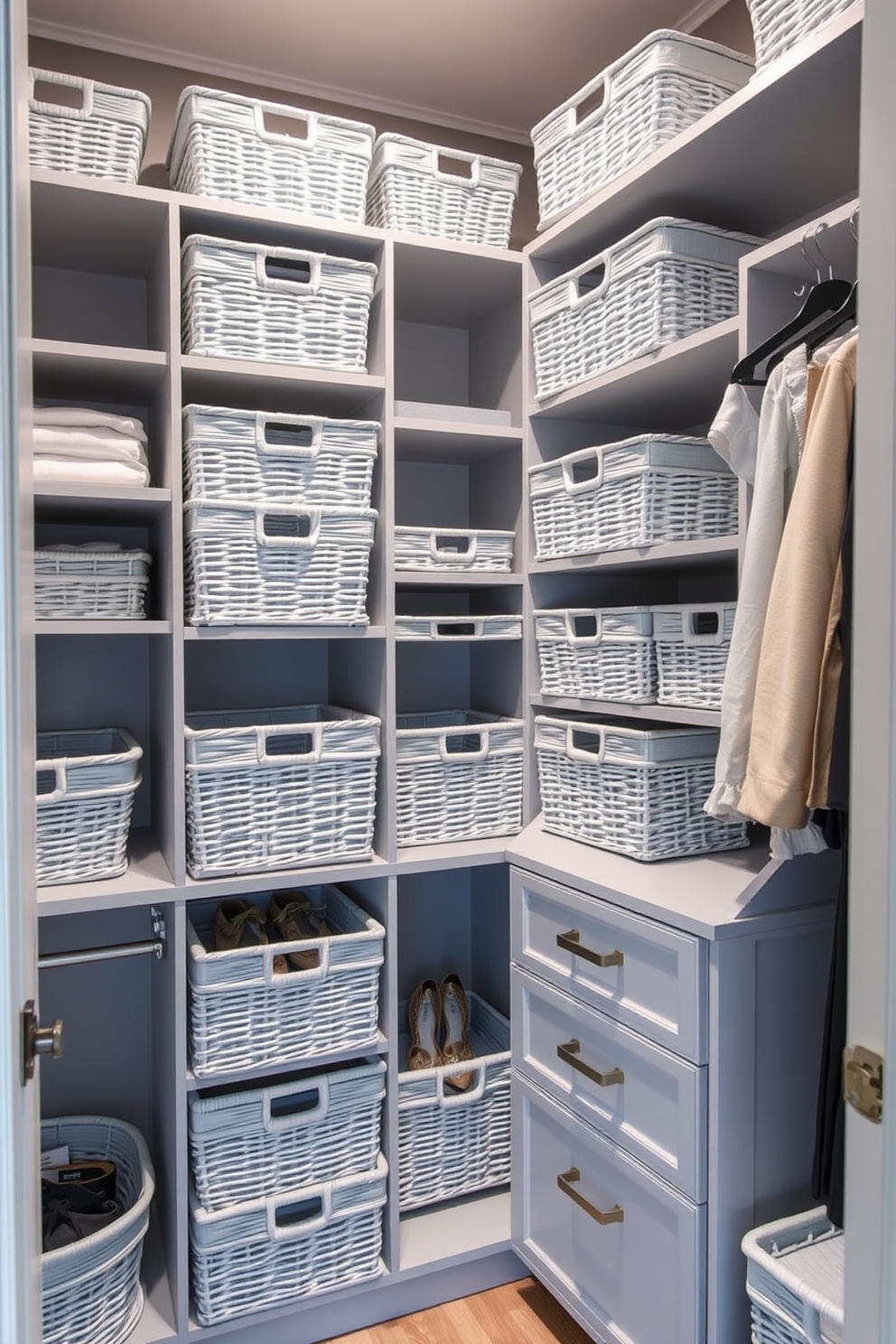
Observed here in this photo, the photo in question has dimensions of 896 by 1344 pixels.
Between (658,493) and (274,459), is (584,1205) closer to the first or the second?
(658,493)

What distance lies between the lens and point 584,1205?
5.72 feet

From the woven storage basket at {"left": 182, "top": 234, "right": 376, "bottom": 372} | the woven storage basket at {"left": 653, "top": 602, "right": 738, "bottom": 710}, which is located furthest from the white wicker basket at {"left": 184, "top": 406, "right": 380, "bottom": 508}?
the woven storage basket at {"left": 653, "top": 602, "right": 738, "bottom": 710}

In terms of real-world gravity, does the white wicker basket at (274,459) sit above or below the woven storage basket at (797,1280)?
above

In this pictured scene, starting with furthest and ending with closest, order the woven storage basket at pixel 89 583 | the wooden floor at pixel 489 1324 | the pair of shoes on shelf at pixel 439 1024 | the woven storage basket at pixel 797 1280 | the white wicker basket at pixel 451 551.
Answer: the pair of shoes on shelf at pixel 439 1024 < the white wicker basket at pixel 451 551 < the wooden floor at pixel 489 1324 < the woven storage basket at pixel 89 583 < the woven storage basket at pixel 797 1280

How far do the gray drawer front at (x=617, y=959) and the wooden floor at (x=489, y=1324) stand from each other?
735 millimetres

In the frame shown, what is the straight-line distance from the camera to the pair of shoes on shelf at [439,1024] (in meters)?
2.27

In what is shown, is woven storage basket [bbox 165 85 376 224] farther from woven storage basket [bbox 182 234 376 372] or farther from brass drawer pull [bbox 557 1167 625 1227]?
brass drawer pull [bbox 557 1167 625 1227]

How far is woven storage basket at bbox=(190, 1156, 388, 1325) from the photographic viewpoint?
1.84 m

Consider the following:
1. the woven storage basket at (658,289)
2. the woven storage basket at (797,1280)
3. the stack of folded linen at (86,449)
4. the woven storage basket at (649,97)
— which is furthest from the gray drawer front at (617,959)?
the woven storage basket at (649,97)

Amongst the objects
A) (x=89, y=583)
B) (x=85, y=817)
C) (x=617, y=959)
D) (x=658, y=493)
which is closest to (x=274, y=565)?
(x=89, y=583)

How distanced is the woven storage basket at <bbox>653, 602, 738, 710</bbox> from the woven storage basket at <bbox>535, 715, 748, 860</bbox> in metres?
0.10

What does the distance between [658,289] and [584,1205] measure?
1640 mm

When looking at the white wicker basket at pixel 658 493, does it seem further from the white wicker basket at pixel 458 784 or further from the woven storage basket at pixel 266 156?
the woven storage basket at pixel 266 156

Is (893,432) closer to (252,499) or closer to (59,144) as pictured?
(252,499)
